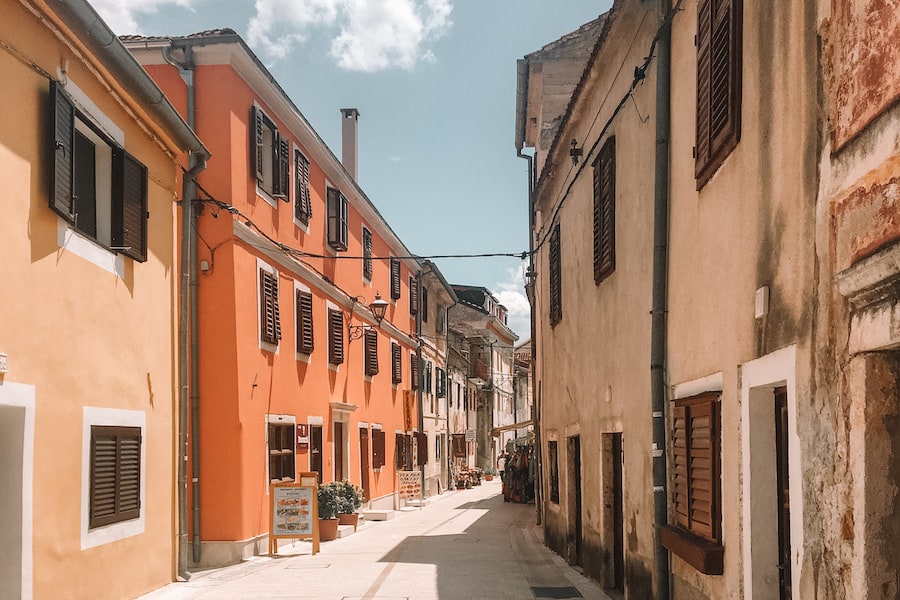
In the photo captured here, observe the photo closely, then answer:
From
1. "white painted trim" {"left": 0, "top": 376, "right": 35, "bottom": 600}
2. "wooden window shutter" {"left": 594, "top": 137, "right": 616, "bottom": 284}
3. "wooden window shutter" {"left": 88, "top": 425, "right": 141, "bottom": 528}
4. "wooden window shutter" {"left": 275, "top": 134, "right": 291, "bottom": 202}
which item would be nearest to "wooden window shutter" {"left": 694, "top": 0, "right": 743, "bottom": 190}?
"wooden window shutter" {"left": 594, "top": 137, "right": 616, "bottom": 284}

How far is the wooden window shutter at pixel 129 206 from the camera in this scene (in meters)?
10.7

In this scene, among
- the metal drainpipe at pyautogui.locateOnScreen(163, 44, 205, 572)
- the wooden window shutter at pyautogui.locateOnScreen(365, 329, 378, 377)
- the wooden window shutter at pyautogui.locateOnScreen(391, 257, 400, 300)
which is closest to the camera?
the metal drainpipe at pyautogui.locateOnScreen(163, 44, 205, 572)

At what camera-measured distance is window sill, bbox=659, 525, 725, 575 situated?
706 cm

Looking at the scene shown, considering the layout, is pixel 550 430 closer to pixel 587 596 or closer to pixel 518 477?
pixel 587 596

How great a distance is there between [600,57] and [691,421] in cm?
534

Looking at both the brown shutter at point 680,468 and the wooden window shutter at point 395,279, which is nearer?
the brown shutter at point 680,468

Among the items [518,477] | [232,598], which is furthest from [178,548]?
[518,477]

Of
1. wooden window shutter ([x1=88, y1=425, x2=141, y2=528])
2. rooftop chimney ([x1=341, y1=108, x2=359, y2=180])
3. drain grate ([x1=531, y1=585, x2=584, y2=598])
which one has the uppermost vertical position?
rooftop chimney ([x1=341, y1=108, x2=359, y2=180])

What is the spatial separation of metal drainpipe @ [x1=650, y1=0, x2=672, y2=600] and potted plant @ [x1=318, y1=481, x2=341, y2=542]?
11.7m

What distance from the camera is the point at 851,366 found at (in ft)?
14.8

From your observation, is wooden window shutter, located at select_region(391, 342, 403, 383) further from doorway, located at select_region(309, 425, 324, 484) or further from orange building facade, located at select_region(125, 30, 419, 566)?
doorway, located at select_region(309, 425, 324, 484)

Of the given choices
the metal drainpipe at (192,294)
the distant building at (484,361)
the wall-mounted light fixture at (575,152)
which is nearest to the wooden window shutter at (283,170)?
the metal drainpipe at (192,294)

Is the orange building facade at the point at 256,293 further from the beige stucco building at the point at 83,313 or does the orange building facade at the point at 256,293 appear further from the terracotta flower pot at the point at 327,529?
the beige stucco building at the point at 83,313

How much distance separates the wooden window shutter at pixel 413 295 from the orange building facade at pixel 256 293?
10.7 meters
